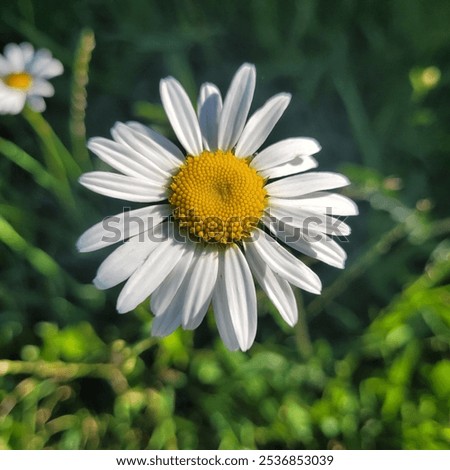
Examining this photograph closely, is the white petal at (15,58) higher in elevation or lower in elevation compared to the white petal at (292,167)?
higher

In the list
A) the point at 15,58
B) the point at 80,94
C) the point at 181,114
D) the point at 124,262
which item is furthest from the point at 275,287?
the point at 15,58

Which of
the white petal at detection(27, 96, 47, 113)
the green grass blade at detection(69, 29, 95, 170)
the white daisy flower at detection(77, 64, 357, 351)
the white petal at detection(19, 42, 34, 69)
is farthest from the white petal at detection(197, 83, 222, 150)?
the white petal at detection(19, 42, 34, 69)

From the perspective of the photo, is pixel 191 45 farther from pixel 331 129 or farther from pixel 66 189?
pixel 66 189

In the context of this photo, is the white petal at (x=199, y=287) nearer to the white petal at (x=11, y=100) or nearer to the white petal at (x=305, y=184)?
the white petal at (x=305, y=184)

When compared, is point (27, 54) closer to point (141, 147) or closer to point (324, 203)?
point (141, 147)

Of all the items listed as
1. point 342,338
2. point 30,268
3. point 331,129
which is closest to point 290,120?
point 331,129

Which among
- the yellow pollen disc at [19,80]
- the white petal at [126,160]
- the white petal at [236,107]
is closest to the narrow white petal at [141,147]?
the white petal at [126,160]
